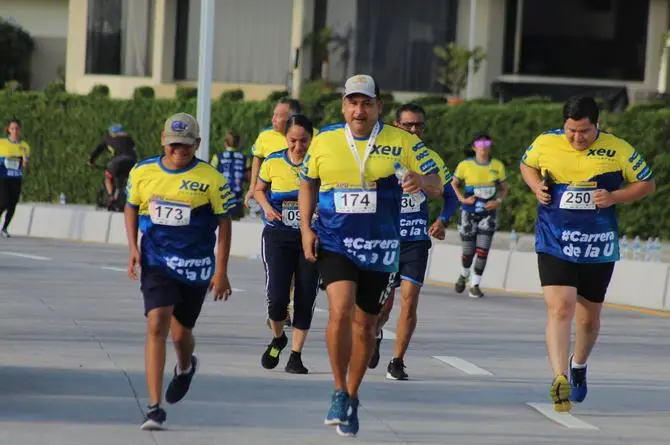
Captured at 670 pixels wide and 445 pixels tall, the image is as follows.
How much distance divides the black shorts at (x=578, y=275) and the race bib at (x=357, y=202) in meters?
1.69

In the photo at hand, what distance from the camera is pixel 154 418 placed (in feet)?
32.4

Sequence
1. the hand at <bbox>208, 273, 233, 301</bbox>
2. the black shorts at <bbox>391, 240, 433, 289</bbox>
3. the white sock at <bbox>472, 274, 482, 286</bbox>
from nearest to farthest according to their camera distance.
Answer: the hand at <bbox>208, 273, 233, 301</bbox>
the black shorts at <bbox>391, 240, 433, 289</bbox>
the white sock at <bbox>472, 274, 482, 286</bbox>

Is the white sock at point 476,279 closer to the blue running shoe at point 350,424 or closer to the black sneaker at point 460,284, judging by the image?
the black sneaker at point 460,284

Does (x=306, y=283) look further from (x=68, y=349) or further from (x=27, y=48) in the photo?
(x=27, y=48)

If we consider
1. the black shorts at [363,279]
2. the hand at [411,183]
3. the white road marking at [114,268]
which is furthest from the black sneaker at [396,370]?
the white road marking at [114,268]

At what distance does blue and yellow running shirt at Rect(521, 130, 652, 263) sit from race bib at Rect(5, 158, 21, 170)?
723 inches

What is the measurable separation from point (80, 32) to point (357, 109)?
4092 centimetres

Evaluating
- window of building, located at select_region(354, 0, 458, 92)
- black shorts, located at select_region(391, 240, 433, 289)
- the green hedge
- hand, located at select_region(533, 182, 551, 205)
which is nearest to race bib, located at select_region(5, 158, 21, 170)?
the green hedge

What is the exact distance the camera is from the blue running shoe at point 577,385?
1181 centimetres

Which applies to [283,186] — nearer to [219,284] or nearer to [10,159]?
[219,284]

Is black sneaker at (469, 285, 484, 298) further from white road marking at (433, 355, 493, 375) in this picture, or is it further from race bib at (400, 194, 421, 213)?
race bib at (400, 194, 421, 213)

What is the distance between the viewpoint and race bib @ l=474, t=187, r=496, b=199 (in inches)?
808

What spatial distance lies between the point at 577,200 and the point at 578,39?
35756 millimetres

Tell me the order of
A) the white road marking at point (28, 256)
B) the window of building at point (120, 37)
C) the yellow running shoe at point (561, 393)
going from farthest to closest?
1. the window of building at point (120, 37)
2. the white road marking at point (28, 256)
3. the yellow running shoe at point (561, 393)
